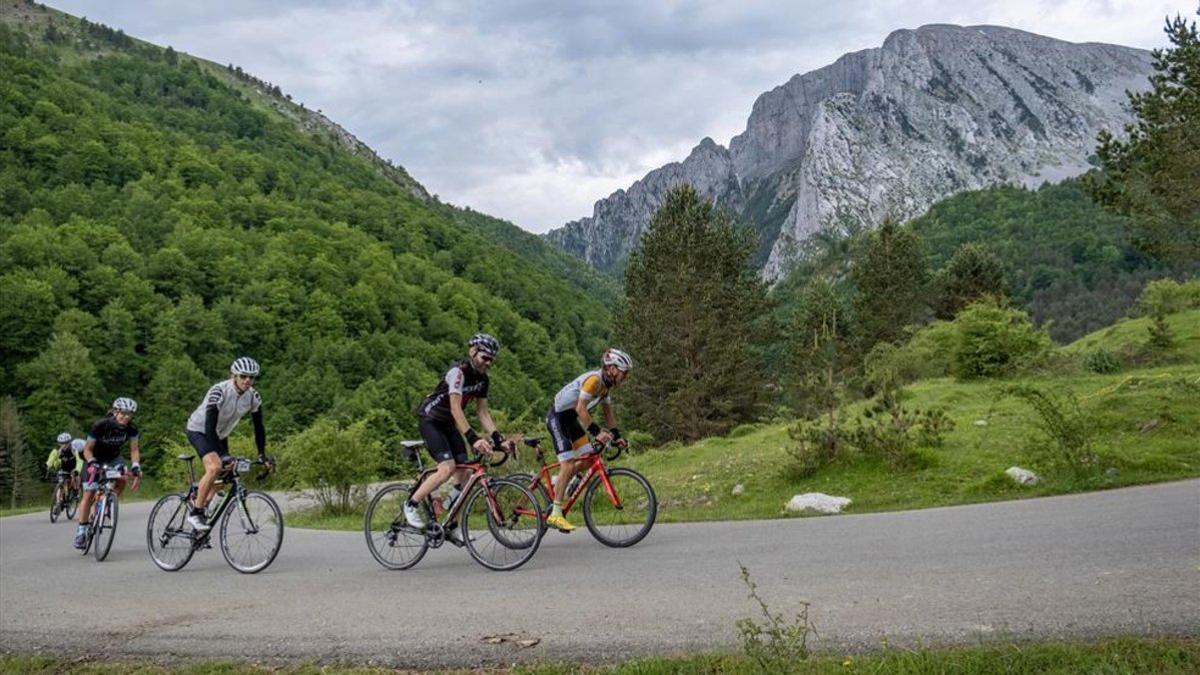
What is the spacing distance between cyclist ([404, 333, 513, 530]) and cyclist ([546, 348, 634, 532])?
3.10 ft

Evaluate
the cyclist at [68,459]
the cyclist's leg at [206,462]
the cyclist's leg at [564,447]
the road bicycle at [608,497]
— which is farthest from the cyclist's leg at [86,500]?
the cyclist at [68,459]

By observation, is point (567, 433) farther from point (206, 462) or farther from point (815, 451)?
point (815, 451)

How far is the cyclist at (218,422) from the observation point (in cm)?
874

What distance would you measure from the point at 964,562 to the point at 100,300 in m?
94.4

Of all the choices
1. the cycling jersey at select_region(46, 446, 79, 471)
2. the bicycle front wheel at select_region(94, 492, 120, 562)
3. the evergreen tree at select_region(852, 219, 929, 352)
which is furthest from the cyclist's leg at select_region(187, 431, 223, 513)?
the evergreen tree at select_region(852, 219, 929, 352)

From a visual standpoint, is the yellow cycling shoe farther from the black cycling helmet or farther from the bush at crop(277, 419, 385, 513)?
the bush at crop(277, 419, 385, 513)

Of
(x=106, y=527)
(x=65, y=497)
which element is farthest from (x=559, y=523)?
(x=65, y=497)

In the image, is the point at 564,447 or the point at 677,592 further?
the point at 564,447

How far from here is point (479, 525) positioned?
7855mm

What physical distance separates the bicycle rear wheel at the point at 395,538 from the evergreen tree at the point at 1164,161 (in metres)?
14.9

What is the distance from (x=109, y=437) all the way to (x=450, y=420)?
6747 mm

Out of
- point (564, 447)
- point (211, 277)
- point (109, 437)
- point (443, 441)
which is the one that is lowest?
point (564, 447)

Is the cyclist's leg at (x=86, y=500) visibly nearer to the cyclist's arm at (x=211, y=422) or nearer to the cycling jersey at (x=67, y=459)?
the cyclist's arm at (x=211, y=422)

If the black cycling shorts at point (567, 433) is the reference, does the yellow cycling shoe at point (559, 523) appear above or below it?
below
